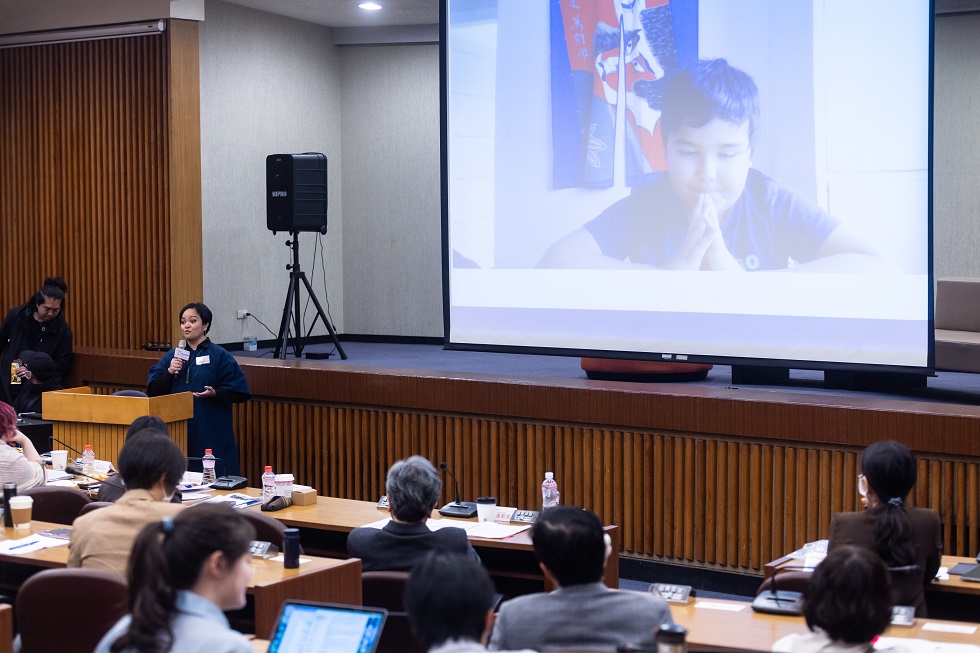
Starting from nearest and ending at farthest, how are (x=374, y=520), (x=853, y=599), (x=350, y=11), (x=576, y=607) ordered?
Result: (x=853, y=599), (x=576, y=607), (x=374, y=520), (x=350, y=11)

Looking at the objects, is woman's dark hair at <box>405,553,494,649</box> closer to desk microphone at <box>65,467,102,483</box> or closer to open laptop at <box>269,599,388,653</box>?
open laptop at <box>269,599,388,653</box>

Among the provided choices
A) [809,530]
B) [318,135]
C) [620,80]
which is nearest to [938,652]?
[809,530]

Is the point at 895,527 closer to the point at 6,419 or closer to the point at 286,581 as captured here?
the point at 286,581

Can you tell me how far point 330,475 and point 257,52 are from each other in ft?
16.2

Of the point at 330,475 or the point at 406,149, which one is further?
the point at 406,149

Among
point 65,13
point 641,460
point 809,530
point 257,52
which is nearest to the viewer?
point 809,530

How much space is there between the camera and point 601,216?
659 cm

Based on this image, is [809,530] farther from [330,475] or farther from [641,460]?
[330,475]

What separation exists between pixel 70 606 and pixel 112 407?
128 inches

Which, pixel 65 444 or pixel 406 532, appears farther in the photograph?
pixel 65 444

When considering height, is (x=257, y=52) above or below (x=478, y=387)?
above

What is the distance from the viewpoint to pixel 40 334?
7730 millimetres

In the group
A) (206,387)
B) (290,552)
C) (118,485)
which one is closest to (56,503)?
(118,485)

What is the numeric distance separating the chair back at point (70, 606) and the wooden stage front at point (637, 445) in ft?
10.8
